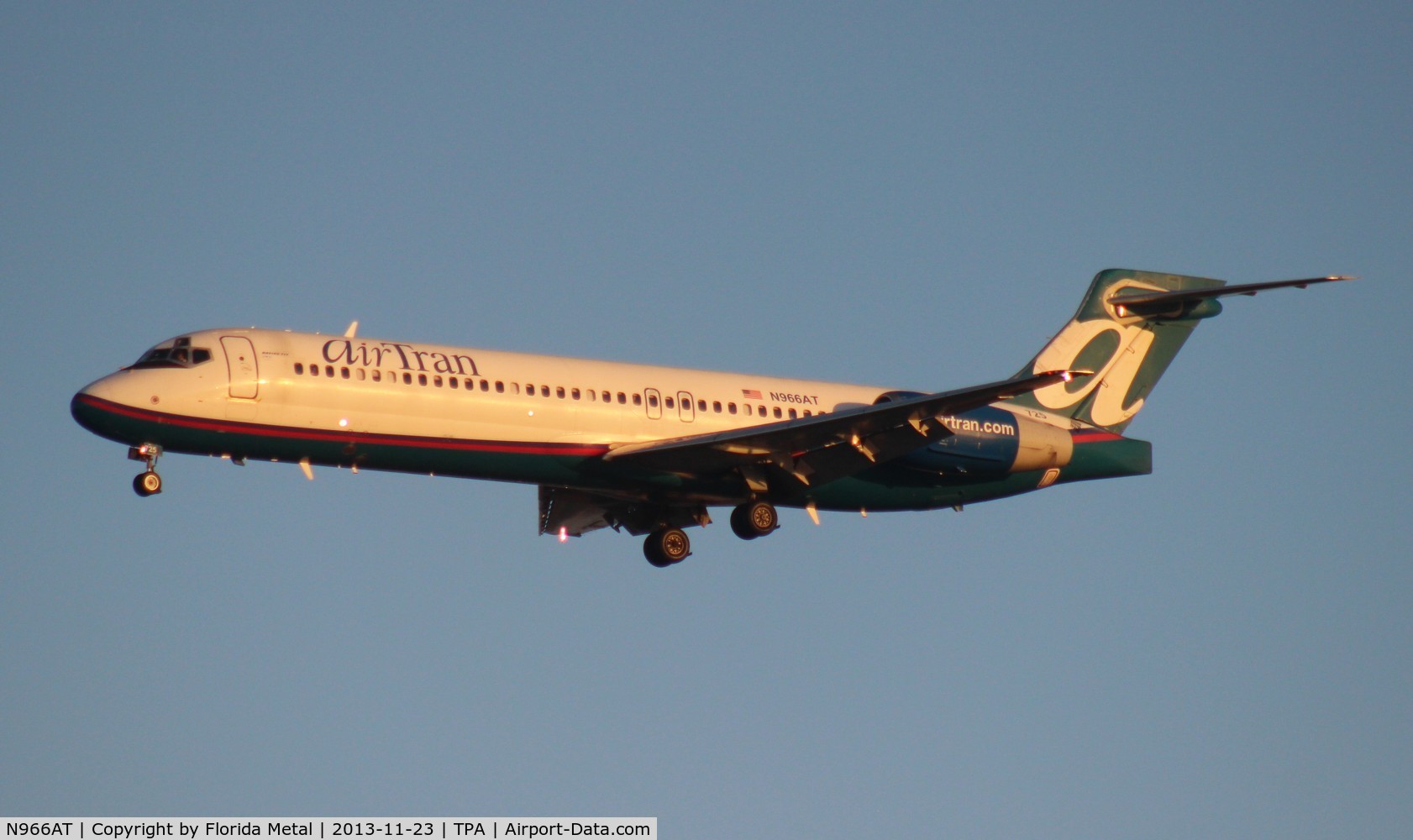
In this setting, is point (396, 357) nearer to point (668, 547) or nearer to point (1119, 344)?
point (668, 547)

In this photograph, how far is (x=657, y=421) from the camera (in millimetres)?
30516

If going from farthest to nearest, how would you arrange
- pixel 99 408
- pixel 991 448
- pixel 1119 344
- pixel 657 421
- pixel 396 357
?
pixel 1119 344
pixel 991 448
pixel 657 421
pixel 396 357
pixel 99 408

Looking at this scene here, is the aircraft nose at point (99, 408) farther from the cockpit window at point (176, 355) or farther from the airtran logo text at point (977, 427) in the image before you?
the airtran logo text at point (977, 427)

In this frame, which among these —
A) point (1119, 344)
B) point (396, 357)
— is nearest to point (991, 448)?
point (1119, 344)

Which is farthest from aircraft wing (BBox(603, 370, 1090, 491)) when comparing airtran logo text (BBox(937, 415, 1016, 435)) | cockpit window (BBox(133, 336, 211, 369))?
cockpit window (BBox(133, 336, 211, 369))

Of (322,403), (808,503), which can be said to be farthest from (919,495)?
(322,403)

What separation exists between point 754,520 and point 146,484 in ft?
32.6

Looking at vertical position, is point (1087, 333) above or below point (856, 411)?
above

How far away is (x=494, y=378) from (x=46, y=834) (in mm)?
9808

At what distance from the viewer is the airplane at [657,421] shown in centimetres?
2784

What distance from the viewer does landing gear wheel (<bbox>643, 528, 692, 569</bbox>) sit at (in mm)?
32812

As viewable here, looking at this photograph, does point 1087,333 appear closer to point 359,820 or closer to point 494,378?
point 494,378

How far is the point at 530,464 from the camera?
29250mm

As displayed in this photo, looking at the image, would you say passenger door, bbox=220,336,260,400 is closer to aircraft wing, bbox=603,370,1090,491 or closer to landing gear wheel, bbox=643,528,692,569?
aircraft wing, bbox=603,370,1090,491
